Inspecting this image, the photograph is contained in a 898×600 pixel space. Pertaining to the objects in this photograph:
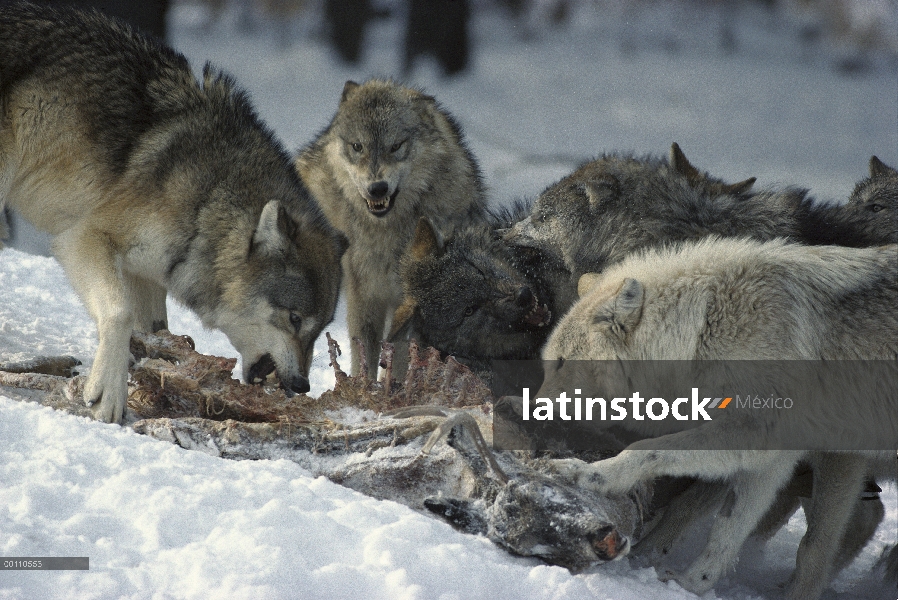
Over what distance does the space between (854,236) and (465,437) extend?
2.53 meters

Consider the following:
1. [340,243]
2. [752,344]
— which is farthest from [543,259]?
[752,344]

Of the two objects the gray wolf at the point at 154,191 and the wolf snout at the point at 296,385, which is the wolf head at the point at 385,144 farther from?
the wolf snout at the point at 296,385

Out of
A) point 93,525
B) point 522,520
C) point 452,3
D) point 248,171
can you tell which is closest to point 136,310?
point 248,171

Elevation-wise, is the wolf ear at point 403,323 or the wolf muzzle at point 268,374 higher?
the wolf ear at point 403,323

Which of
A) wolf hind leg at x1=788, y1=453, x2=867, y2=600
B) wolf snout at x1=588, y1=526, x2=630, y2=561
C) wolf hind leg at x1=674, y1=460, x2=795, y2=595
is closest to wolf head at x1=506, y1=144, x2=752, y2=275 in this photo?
wolf hind leg at x1=788, y1=453, x2=867, y2=600

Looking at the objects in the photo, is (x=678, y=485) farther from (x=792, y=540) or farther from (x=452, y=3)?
(x=452, y=3)

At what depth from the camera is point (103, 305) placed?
341cm

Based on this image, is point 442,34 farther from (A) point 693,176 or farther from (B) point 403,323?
(B) point 403,323

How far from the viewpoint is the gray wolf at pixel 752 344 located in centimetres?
274

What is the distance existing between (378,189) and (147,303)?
149cm

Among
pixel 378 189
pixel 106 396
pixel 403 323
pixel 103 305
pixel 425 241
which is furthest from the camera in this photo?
pixel 378 189

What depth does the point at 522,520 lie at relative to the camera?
2426mm

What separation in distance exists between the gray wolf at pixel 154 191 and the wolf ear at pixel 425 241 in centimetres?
A: 67

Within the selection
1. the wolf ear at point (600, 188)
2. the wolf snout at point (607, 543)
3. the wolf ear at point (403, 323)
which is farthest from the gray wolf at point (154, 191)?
the wolf snout at point (607, 543)
